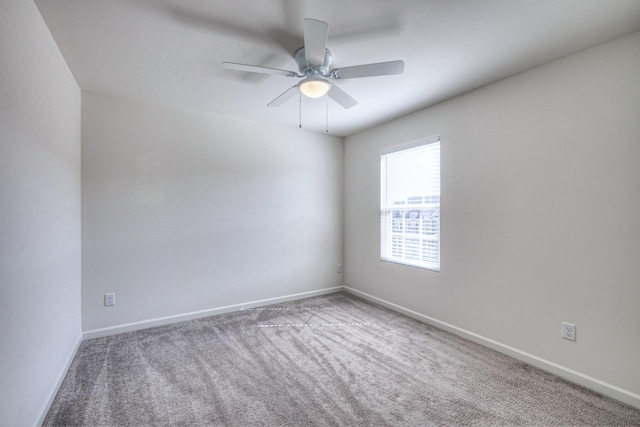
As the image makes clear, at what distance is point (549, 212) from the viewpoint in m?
2.35

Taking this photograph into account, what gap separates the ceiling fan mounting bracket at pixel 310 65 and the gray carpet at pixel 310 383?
7.65ft

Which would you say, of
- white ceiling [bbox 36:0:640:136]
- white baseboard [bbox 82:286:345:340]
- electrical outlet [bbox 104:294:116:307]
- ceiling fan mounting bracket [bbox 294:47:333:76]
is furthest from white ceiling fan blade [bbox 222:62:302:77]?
white baseboard [bbox 82:286:345:340]

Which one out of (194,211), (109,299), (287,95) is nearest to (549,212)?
(287,95)

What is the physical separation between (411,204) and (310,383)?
91.1 inches

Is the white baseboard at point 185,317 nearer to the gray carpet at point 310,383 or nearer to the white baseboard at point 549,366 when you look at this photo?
the gray carpet at point 310,383

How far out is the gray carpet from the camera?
1831 millimetres

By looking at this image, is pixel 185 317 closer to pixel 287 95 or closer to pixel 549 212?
pixel 287 95

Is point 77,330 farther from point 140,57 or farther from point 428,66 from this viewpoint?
point 428,66

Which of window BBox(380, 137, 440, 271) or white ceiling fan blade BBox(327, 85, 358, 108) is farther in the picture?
window BBox(380, 137, 440, 271)

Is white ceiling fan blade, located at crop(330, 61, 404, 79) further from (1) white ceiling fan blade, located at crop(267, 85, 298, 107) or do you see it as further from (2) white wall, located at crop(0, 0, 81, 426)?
(2) white wall, located at crop(0, 0, 81, 426)

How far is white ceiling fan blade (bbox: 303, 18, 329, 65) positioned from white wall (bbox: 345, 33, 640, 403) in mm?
1809

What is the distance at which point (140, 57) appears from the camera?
2.29 metres

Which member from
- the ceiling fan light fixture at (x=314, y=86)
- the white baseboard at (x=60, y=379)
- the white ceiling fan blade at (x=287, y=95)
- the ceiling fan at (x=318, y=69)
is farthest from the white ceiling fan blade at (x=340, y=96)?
the white baseboard at (x=60, y=379)

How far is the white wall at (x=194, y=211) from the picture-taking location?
2.99 m
